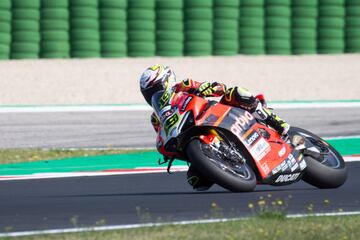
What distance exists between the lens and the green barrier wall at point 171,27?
1747cm

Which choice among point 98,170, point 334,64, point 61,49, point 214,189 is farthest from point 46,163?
point 334,64

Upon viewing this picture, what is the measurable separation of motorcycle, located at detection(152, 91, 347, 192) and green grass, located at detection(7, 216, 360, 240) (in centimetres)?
145

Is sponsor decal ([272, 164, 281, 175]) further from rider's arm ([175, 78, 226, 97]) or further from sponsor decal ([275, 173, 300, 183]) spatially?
rider's arm ([175, 78, 226, 97])

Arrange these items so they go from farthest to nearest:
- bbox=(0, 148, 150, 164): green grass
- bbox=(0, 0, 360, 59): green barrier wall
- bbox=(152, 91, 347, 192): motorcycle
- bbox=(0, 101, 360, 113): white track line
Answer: bbox=(0, 0, 360, 59): green barrier wall → bbox=(0, 101, 360, 113): white track line → bbox=(0, 148, 150, 164): green grass → bbox=(152, 91, 347, 192): motorcycle

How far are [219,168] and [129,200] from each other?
0.96 m

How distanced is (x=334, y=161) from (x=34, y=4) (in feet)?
30.9

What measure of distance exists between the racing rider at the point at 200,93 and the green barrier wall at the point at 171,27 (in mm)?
8664

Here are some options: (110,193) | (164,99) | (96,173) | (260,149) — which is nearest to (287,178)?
(260,149)

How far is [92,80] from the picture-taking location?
18141mm

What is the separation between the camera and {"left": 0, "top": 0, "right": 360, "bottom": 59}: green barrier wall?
17.5 metres

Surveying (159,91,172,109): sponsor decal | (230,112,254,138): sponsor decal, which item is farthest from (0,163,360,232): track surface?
(159,91,172,109): sponsor decal

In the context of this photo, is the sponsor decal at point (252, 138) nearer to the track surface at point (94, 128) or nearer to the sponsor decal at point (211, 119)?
the sponsor decal at point (211, 119)

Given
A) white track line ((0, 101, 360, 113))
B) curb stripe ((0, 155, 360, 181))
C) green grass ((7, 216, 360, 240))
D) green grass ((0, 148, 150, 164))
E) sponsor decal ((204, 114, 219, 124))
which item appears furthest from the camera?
white track line ((0, 101, 360, 113))

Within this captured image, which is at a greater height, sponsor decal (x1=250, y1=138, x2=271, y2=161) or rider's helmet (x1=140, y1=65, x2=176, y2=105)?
rider's helmet (x1=140, y1=65, x2=176, y2=105)
